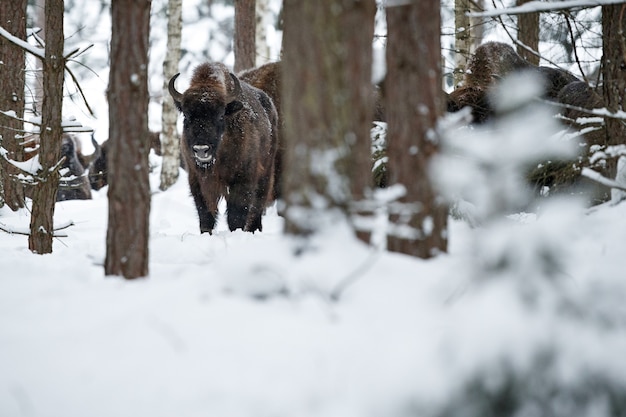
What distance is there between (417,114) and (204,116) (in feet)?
13.2

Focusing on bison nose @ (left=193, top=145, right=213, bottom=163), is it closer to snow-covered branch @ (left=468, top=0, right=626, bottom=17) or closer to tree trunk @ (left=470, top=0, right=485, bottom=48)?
tree trunk @ (left=470, top=0, right=485, bottom=48)

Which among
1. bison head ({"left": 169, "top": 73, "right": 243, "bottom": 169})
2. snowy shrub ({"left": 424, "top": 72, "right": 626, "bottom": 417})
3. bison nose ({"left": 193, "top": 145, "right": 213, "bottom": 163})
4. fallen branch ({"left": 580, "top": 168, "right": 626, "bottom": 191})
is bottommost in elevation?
snowy shrub ({"left": 424, "top": 72, "right": 626, "bottom": 417})

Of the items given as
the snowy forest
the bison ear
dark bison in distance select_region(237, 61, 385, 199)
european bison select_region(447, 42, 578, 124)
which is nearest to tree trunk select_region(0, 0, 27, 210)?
the bison ear

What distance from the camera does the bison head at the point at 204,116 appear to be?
6.48m

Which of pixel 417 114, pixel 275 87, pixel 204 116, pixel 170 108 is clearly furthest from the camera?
pixel 170 108

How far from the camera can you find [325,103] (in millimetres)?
2613

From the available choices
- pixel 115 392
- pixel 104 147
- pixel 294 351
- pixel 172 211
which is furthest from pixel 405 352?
pixel 104 147

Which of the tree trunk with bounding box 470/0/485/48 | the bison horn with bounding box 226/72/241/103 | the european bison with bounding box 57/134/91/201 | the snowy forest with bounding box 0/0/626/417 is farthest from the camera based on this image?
the european bison with bounding box 57/134/91/201

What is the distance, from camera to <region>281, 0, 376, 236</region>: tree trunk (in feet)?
8.52

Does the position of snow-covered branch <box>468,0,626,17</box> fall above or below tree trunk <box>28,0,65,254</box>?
above

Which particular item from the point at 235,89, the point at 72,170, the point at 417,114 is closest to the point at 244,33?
the point at 72,170

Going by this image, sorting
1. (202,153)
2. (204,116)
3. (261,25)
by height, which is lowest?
(202,153)

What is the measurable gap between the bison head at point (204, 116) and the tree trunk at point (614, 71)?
3739 millimetres

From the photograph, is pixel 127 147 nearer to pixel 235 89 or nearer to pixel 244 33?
pixel 235 89
